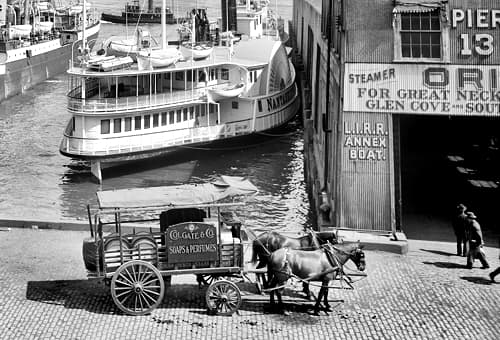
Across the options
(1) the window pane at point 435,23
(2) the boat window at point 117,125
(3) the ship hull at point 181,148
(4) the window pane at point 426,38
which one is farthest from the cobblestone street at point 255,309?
(2) the boat window at point 117,125

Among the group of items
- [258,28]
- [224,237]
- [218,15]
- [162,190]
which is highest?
[218,15]

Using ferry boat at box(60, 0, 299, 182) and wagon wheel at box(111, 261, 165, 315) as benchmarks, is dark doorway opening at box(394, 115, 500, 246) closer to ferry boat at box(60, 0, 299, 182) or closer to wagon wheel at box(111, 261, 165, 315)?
wagon wheel at box(111, 261, 165, 315)

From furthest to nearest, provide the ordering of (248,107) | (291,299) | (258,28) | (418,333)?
(258,28)
(248,107)
(291,299)
(418,333)

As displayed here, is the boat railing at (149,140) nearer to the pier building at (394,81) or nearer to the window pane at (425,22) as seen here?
the pier building at (394,81)

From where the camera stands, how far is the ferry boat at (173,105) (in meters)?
38.9

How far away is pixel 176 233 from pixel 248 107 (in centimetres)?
3117

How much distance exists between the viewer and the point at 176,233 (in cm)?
1625

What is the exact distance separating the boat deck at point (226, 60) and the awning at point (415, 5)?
802 inches

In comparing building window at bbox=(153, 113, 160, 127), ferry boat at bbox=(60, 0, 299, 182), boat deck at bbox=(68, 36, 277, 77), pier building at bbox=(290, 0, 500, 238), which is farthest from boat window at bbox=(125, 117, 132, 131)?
pier building at bbox=(290, 0, 500, 238)

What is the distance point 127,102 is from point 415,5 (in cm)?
2051

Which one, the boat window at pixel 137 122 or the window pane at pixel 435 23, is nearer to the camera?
the window pane at pixel 435 23

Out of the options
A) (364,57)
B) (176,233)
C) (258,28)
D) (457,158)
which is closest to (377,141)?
(364,57)

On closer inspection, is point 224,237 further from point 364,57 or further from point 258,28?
point 258,28

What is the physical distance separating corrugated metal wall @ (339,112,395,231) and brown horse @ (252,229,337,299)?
5304 mm
